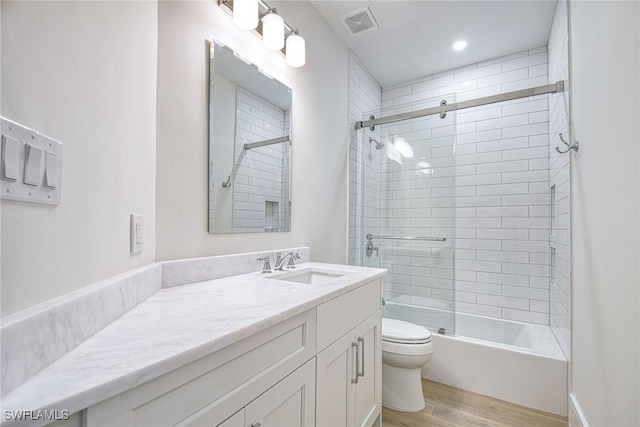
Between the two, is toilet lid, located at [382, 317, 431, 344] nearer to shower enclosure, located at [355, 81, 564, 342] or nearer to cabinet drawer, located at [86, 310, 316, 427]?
shower enclosure, located at [355, 81, 564, 342]

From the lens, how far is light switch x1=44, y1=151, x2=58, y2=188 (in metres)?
0.51

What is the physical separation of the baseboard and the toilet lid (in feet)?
2.48

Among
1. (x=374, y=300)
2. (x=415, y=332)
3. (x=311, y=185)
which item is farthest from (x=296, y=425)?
(x=311, y=185)

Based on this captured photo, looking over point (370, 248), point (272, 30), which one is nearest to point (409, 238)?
point (370, 248)

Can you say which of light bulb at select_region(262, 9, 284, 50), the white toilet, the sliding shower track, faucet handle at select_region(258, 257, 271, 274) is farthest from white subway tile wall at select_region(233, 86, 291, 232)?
the sliding shower track

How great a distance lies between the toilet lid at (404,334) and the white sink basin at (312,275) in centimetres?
65

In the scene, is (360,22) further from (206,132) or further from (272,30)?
(206,132)

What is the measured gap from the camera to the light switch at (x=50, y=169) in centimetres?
51

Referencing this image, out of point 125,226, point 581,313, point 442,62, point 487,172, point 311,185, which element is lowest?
point 581,313

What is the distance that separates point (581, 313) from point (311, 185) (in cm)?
165

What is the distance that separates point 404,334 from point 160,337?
5.29 feet

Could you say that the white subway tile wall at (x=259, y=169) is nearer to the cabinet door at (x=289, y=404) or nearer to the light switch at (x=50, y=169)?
the cabinet door at (x=289, y=404)

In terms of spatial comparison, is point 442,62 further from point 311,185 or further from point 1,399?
point 1,399

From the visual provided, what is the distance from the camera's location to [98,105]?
706mm
